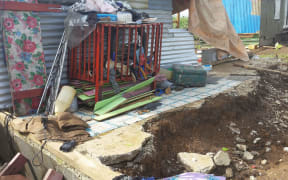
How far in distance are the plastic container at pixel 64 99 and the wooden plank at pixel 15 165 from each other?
108 centimetres

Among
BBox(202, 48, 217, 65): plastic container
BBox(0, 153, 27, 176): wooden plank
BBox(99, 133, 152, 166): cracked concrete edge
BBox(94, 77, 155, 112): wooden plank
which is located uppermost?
BBox(202, 48, 217, 65): plastic container

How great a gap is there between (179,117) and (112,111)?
1.37 metres

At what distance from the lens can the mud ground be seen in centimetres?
388

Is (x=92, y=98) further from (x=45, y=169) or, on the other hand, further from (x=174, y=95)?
(x=174, y=95)

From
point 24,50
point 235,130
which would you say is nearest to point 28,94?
point 24,50

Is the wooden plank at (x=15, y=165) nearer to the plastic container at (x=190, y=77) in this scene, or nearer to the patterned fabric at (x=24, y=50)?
the patterned fabric at (x=24, y=50)

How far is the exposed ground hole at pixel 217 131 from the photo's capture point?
389 cm

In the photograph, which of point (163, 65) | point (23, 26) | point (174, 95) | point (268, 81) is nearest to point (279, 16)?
point (268, 81)

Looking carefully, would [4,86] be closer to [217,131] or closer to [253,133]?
[217,131]

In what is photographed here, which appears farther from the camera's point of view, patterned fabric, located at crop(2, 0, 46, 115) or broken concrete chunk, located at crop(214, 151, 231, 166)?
patterned fabric, located at crop(2, 0, 46, 115)

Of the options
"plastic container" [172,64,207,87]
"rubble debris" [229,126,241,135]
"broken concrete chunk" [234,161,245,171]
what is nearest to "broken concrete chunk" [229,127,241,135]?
"rubble debris" [229,126,241,135]

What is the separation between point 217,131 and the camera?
17.1 feet

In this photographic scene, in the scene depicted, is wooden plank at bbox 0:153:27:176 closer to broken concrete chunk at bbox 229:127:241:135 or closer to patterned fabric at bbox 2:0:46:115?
patterned fabric at bbox 2:0:46:115

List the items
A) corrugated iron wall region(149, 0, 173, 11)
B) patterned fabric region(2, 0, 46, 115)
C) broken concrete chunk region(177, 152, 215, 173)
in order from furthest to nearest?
corrugated iron wall region(149, 0, 173, 11) < patterned fabric region(2, 0, 46, 115) < broken concrete chunk region(177, 152, 215, 173)
